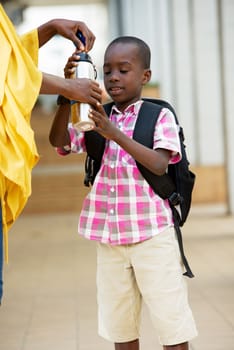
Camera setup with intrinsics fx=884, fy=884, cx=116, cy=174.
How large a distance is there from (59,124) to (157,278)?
24.8 inches

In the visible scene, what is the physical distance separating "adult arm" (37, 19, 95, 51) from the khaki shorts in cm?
70

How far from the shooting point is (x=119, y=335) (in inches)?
122

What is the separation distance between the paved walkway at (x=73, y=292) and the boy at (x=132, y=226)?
108 centimetres

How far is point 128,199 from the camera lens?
3.02 meters

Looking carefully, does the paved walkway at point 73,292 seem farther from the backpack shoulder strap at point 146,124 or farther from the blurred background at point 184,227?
the backpack shoulder strap at point 146,124

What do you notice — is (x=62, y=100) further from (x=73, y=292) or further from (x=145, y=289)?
(x=73, y=292)

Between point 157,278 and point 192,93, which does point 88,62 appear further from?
point 192,93

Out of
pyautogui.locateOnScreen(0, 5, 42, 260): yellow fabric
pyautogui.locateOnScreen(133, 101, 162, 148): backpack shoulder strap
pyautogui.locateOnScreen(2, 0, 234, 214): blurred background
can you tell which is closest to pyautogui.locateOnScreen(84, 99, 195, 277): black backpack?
pyautogui.locateOnScreen(133, 101, 162, 148): backpack shoulder strap

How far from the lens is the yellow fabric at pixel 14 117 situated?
2664 millimetres

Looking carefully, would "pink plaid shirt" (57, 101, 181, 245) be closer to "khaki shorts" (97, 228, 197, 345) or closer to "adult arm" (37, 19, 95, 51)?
"khaki shorts" (97, 228, 197, 345)

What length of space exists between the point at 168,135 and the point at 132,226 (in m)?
0.33

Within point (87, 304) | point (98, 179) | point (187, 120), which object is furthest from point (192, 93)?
point (98, 179)

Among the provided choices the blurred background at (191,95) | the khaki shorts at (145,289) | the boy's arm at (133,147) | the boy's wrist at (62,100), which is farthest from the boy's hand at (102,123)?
the blurred background at (191,95)

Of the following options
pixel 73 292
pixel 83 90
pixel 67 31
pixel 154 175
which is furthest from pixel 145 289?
pixel 73 292
